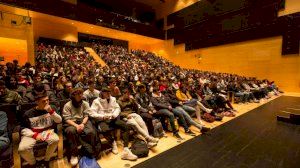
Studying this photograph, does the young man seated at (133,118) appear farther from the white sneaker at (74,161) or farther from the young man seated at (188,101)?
the young man seated at (188,101)

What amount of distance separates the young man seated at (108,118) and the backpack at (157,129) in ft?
1.97

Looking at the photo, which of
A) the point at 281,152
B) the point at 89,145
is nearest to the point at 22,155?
the point at 89,145

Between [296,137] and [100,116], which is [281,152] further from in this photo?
[100,116]

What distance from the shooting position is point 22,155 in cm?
191

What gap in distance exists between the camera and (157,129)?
3172mm

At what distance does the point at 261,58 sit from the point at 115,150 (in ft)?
38.3

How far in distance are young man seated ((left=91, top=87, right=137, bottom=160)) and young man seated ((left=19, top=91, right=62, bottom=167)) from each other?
0.55 m

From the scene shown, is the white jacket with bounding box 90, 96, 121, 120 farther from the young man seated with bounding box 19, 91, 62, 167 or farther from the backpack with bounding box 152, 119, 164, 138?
the backpack with bounding box 152, 119, 164, 138

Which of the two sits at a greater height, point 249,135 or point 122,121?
point 122,121

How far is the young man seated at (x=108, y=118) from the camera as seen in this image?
2580mm

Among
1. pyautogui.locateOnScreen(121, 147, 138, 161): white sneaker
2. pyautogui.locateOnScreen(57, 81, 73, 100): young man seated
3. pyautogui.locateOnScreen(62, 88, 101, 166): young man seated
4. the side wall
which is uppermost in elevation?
the side wall

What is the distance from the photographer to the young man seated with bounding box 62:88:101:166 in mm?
2244

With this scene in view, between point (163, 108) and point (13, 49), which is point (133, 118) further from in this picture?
point (13, 49)

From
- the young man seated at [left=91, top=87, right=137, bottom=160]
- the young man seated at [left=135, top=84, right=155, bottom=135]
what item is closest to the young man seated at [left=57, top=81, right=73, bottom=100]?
the young man seated at [left=91, top=87, right=137, bottom=160]
